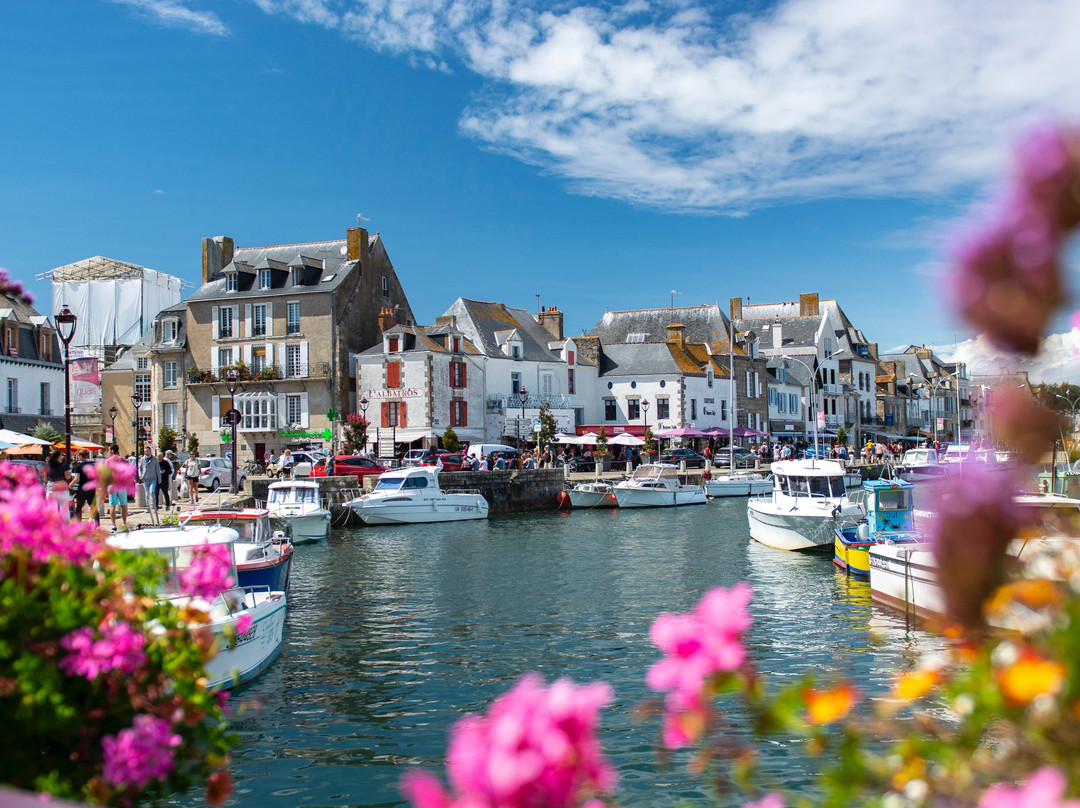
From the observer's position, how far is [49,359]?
147ft

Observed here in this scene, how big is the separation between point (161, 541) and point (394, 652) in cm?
399

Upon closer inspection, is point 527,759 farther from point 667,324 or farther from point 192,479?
point 667,324

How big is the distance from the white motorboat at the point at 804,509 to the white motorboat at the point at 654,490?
1380 cm

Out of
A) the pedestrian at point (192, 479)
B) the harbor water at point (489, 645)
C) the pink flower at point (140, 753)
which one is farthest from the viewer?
the pedestrian at point (192, 479)

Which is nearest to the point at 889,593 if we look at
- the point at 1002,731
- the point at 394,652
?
the point at 1002,731

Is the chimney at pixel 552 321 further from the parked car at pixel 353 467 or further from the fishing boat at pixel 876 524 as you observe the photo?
the fishing boat at pixel 876 524

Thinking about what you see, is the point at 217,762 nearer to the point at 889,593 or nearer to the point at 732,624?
the point at 732,624

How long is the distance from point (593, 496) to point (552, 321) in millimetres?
23381

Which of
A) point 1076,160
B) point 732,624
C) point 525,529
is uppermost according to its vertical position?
point 1076,160

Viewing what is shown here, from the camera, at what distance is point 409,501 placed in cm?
3634

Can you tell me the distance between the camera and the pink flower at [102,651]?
3.40 m

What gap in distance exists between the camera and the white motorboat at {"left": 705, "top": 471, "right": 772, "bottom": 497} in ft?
159

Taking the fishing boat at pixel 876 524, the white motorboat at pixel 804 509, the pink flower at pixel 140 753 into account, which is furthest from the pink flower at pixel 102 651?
the white motorboat at pixel 804 509

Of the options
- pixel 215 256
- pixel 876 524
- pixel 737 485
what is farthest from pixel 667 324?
pixel 876 524
